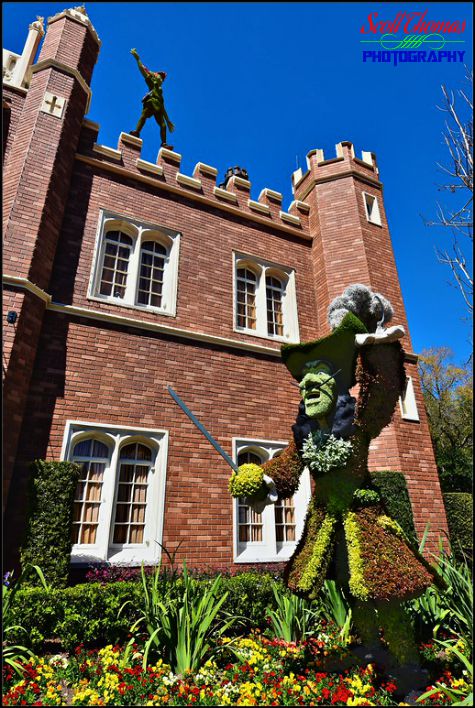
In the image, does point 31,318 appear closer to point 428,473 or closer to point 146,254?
point 146,254

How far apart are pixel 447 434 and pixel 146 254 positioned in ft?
71.6

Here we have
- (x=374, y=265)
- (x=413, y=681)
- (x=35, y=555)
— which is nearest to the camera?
(x=413, y=681)

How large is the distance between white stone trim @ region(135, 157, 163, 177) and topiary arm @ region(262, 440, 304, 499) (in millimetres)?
7753

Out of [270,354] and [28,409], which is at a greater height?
[270,354]

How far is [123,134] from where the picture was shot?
948 centimetres

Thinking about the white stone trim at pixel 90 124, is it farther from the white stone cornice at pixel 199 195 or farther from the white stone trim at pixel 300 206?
the white stone trim at pixel 300 206

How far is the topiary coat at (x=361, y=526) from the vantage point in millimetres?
3396

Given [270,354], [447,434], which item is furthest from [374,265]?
[447,434]

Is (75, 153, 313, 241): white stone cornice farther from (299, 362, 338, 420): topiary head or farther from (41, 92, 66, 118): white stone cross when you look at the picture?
(299, 362, 338, 420): topiary head

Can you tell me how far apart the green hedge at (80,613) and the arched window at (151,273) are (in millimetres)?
5332

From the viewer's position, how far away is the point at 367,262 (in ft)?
32.7

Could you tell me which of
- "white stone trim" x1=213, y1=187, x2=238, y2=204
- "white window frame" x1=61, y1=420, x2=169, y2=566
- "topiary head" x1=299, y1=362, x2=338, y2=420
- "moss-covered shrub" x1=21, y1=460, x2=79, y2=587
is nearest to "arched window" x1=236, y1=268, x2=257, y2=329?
"white stone trim" x1=213, y1=187, x2=238, y2=204

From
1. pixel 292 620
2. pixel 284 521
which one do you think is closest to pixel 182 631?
pixel 292 620

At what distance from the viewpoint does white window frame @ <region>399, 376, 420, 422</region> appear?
901 centimetres
